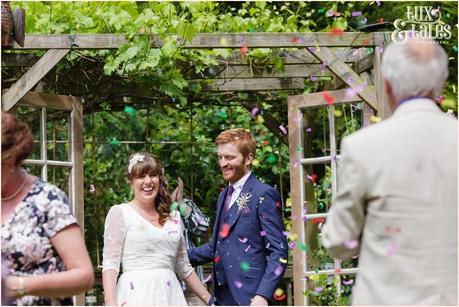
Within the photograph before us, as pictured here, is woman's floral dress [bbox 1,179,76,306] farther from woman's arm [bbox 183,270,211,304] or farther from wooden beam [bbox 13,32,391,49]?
wooden beam [bbox 13,32,391,49]

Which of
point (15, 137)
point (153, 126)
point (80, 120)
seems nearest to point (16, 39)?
point (80, 120)

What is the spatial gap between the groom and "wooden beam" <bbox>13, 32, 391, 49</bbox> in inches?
39.2

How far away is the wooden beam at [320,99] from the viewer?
6.21 m

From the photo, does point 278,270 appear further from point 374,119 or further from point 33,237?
point 33,237

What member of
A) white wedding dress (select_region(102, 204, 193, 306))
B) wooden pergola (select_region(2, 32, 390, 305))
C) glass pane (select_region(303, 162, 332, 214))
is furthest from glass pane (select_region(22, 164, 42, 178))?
glass pane (select_region(303, 162, 332, 214))

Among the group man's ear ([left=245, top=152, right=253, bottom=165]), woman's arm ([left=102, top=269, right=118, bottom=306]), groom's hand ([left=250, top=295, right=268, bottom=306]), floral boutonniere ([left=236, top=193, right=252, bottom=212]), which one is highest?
man's ear ([left=245, top=152, right=253, bottom=165])

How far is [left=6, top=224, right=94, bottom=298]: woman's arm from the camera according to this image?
3.01 meters

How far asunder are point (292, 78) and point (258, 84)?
25cm

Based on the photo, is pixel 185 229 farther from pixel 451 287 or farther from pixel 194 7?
pixel 451 287

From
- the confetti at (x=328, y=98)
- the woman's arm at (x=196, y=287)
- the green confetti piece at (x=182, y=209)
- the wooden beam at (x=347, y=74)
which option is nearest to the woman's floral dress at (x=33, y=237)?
the woman's arm at (x=196, y=287)

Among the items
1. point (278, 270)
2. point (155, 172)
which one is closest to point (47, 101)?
point (155, 172)

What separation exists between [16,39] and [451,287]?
3.49 metres

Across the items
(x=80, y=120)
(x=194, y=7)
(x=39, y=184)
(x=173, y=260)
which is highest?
(x=194, y=7)

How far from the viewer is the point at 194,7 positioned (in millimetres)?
6758
